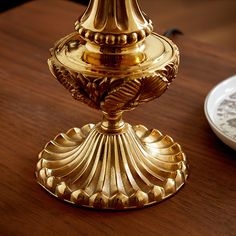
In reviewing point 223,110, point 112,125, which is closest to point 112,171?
point 112,125

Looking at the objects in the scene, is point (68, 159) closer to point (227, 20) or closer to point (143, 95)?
point (143, 95)

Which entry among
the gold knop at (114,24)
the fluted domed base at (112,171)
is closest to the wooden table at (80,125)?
the fluted domed base at (112,171)

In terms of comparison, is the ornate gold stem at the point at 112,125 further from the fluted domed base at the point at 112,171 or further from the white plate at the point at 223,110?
the white plate at the point at 223,110

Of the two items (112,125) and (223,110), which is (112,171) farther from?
(223,110)

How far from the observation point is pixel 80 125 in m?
0.60

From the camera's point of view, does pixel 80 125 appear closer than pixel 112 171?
No

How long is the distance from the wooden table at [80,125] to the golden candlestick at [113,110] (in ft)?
0.05

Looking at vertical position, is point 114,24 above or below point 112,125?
above

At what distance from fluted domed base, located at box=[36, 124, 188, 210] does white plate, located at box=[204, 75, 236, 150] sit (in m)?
0.05

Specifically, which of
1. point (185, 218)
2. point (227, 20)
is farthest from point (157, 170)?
point (227, 20)

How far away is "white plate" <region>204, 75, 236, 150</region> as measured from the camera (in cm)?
54

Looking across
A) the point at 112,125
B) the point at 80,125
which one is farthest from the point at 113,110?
the point at 80,125

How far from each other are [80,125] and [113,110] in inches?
5.9

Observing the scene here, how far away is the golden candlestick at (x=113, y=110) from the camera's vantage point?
430mm
